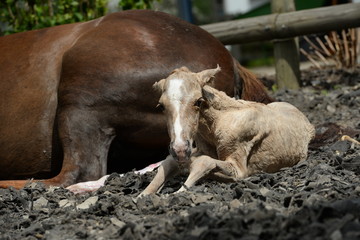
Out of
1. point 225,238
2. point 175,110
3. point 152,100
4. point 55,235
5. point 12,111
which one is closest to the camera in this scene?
point 225,238

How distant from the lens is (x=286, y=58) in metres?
7.20

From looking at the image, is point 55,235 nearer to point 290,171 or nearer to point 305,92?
point 290,171

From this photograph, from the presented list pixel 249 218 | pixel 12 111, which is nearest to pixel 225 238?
pixel 249 218

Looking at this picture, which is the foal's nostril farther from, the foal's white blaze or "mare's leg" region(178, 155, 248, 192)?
"mare's leg" region(178, 155, 248, 192)

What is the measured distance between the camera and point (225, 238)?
230cm

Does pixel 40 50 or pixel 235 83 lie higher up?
pixel 40 50

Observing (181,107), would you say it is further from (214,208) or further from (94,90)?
(94,90)

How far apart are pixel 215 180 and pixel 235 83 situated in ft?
4.25

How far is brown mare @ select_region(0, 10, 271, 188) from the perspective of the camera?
13.6 ft

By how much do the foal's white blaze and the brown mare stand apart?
1.00 m

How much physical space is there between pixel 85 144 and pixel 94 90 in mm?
355

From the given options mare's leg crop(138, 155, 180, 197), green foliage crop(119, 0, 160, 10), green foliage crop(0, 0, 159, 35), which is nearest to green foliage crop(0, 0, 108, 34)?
green foliage crop(0, 0, 159, 35)

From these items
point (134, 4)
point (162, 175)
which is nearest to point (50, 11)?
point (134, 4)

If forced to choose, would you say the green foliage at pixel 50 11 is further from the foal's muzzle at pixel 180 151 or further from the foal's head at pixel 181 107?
the foal's muzzle at pixel 180 151
